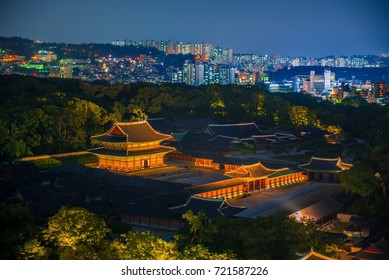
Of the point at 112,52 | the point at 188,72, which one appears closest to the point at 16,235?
the point at 188,72

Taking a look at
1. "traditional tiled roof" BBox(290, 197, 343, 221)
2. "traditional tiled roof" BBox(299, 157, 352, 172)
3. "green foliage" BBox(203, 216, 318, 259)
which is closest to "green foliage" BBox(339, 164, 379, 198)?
"traditional tiled roof" BBox(290, 197, 343, 221)

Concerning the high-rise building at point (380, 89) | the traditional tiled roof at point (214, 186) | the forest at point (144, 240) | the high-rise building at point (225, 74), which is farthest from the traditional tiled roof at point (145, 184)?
the high-rise building at point (225, 74)

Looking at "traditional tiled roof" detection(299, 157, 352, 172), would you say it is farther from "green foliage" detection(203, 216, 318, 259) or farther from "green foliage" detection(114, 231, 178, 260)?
"green foliage" detection(114, 231, 178, 260)

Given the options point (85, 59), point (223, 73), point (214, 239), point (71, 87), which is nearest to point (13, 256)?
point (214, 239)

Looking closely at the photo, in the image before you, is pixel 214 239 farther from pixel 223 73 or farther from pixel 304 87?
pixel 304 87

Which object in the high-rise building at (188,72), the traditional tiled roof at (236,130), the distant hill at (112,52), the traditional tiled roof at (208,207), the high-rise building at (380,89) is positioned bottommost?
the traditional tiled roof at (208,207)

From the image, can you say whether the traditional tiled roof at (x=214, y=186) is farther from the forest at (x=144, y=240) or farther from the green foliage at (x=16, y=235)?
the green foliage at (x=16, y=235)
